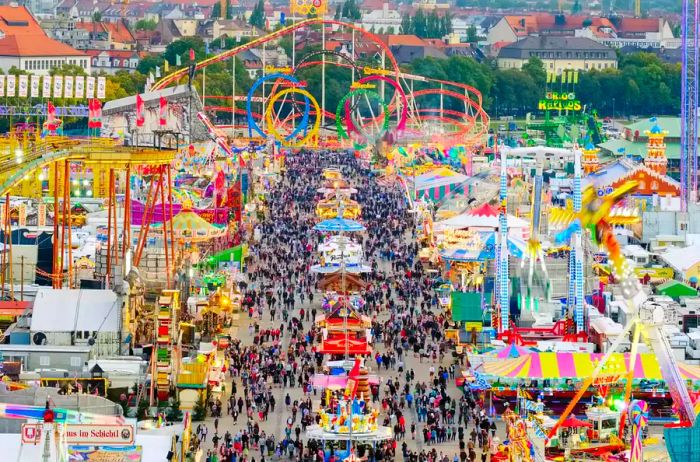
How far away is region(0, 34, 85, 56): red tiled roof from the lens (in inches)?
6201

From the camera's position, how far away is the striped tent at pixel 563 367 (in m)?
53.7

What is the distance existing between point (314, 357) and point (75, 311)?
317 inches

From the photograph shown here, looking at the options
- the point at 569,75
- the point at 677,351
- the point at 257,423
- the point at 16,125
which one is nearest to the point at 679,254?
the point at 677,351

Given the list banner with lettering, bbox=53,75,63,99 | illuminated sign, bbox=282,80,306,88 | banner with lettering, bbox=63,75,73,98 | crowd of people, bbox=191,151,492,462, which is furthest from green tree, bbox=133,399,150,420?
illuminated sign, bbox=282,80,306,88

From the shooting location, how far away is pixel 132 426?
1678 inches

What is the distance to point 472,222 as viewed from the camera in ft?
262

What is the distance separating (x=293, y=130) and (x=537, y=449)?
83942mm

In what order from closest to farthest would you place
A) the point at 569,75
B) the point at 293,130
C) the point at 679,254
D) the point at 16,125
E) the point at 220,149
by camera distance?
the point at 679,254 → the point at 220,149 → the point at 16,125 → the point at 293,130 → the point at 569,75

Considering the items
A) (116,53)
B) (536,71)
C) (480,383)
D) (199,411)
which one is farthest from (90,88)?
(116,53)

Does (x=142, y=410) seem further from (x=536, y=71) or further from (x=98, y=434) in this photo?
(x=536, y=71)

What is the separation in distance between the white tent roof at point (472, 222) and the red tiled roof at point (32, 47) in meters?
81.1

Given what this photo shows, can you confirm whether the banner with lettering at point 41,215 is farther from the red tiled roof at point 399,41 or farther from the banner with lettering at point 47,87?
the red tiled roof at point 399,41

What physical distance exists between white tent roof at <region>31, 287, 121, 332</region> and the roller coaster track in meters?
3.07

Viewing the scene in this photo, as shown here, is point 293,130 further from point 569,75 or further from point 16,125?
point 569,75
